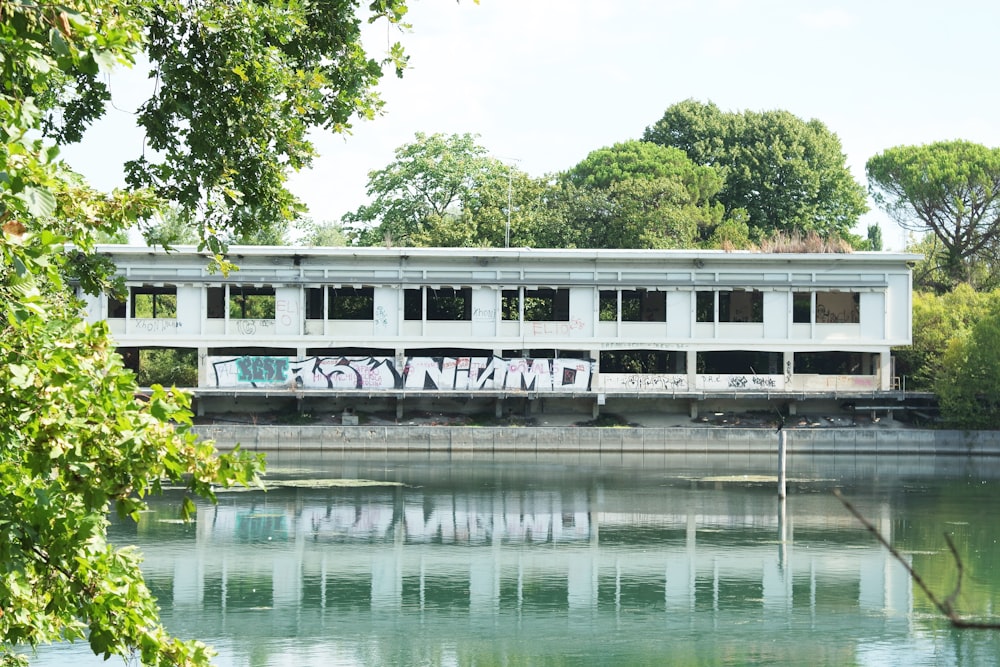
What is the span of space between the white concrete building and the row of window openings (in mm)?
246

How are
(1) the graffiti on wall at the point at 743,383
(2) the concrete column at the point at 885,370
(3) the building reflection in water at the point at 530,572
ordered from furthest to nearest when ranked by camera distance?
(2) the concrete column at the point at 885,370, (1) the graffiti on wall at the point at 743,383, (3) the building reflection in water at the point at 530,572

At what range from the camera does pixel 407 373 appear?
4622 cm

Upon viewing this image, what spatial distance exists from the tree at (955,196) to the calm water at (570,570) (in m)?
25.6

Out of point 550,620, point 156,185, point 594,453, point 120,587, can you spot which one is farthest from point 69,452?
point 594,453

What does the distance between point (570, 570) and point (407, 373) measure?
888 inches

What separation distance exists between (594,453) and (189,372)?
16.3 meters

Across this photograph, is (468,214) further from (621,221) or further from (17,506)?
(17,506)

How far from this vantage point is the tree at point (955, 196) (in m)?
60.9

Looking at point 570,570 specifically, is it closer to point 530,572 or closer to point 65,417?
point 530,572

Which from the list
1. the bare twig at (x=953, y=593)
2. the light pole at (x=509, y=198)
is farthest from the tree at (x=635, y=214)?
the bare twig at (x=953, y=593)

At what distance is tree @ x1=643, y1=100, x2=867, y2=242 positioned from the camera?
66750mm

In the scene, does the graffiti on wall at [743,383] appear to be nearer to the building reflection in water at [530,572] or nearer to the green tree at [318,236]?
the building reflection in water at [530,572]

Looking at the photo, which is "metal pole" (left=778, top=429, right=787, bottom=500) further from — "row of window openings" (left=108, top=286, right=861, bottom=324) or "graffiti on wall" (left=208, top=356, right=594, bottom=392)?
"row of window openings" (left=108, top=286, right=861, bottom=324)

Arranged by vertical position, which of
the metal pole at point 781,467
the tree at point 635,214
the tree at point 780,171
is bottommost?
the metal pole at point 781,467
